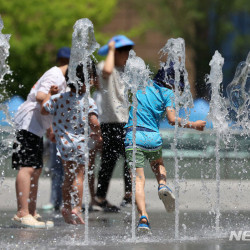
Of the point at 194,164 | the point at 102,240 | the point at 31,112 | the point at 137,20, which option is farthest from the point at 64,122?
the point at 137,20

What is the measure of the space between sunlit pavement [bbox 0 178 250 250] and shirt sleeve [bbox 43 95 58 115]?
1004 millimetres

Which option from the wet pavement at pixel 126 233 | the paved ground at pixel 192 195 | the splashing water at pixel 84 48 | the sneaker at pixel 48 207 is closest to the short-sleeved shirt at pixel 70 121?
the splashing water at pixel 84 48

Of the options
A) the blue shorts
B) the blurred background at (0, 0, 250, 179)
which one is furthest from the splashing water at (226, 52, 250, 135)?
the blurred background at (0, 0, 250, 179)

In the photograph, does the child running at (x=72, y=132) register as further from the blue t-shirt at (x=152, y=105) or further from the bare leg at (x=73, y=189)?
the blue t-shirt at (x=152, y=105)

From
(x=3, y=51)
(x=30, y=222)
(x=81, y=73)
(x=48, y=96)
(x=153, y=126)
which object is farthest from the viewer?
(x=48, y=96)

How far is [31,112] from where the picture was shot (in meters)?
6.86

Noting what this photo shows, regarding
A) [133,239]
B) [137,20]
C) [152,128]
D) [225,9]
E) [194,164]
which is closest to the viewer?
[133,239]

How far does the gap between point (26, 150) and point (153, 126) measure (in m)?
1.24

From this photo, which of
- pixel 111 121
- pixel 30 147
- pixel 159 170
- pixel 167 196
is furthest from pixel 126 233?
pixel 111 121

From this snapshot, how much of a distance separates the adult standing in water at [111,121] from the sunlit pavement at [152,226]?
27cm

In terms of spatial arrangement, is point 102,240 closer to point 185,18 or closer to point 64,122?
point 64,122

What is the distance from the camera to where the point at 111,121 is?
7.97 meters

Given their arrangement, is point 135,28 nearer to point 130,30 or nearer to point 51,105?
point 130,30

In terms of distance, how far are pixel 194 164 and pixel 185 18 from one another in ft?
40.4
